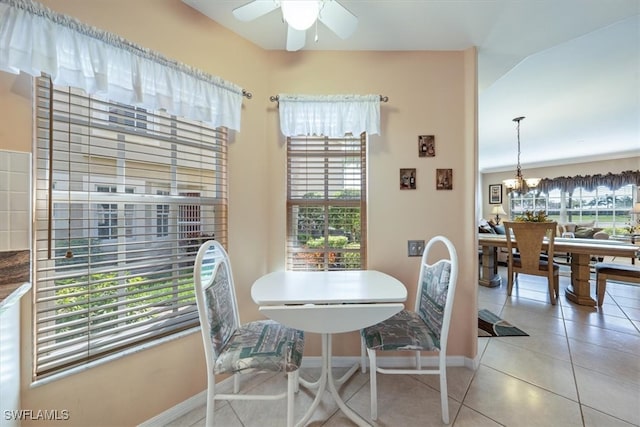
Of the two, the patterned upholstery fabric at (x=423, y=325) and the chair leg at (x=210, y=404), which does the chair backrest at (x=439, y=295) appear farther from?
Result: the chair leg at (x=210, y=404)

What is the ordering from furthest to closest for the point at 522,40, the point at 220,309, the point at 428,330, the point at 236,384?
1. the point at 522,40
2. the point at 236,384
3. the point at 428,330
4. the point at 220,309

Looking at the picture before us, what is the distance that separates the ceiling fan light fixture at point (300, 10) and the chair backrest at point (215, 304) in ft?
3.74

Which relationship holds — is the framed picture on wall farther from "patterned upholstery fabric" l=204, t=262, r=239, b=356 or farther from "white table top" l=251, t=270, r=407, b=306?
"patterned upholstery fabric" l=204, t=262, r=239, b=356

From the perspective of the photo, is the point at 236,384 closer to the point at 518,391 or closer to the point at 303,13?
the point at 518,391

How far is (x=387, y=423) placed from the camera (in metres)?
1.36

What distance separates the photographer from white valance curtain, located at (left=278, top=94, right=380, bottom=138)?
5.86ft

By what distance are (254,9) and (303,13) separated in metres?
0.29

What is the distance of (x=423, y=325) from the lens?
1.48m

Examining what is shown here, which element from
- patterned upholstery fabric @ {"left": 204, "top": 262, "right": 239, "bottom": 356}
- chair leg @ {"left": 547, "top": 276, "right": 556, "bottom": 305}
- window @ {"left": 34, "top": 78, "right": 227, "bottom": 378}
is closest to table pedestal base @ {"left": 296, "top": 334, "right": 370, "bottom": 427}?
patterned upholstery fabric @ {"left": 204, "top": 262, "right": 239, "bottom": 356}

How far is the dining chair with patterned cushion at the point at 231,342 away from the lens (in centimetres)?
116

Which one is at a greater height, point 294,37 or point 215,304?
point 294,37

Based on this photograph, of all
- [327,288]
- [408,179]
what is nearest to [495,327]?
[408,179]

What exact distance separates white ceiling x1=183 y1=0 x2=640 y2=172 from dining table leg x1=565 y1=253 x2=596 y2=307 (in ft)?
6.60

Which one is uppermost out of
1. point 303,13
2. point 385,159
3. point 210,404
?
point 303,13
